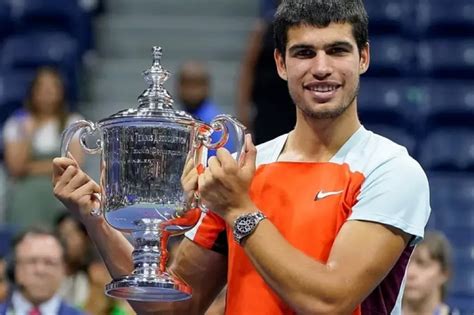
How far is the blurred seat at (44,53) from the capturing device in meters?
8.96

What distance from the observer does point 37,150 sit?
25.1 ft

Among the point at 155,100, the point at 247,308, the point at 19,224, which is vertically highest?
the point at 155,100

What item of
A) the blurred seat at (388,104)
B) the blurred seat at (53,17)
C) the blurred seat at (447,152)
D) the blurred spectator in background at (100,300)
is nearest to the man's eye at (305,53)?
the blurred spectator in background at (100,300)

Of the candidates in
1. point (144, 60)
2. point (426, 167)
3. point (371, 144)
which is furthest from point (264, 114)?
point (371, 144)

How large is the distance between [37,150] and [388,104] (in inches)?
90.9

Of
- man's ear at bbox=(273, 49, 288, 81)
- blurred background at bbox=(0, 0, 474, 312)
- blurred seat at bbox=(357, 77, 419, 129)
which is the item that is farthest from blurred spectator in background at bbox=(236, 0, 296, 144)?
man's ear at bbox=(273, 49, 288, 81)

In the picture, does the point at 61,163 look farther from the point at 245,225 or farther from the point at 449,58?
the point at 449,58

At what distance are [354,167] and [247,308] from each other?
392 mm

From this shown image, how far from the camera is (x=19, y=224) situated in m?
7.60

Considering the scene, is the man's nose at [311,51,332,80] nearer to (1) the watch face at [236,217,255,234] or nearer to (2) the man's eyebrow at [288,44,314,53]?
(2) the man's eyebrow at [288,44,314,53]

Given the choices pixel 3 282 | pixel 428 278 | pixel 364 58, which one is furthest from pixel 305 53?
pixel 3 282

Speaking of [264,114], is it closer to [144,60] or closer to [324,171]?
[144,60]

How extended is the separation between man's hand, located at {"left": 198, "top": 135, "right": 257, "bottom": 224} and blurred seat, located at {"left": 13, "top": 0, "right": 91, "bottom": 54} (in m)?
6.65

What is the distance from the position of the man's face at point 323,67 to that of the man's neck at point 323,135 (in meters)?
0.06
